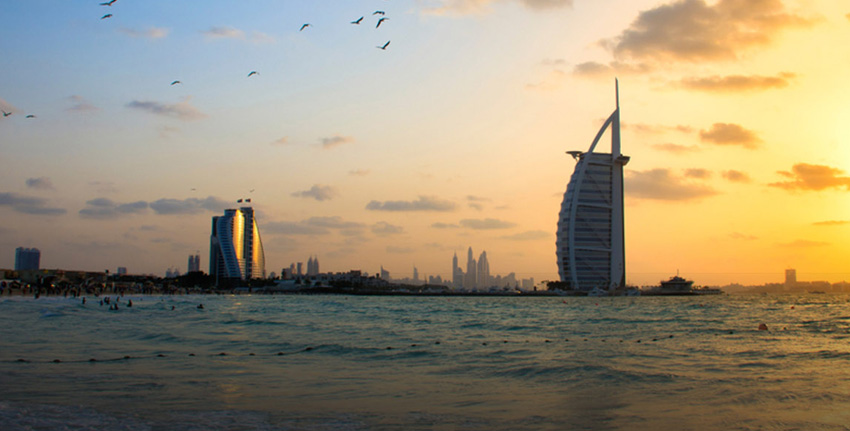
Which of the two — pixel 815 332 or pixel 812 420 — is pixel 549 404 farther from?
pixel 815 332

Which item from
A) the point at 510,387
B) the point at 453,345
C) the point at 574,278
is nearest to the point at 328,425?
the point at 510,387

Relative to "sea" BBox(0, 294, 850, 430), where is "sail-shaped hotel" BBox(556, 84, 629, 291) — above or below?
above

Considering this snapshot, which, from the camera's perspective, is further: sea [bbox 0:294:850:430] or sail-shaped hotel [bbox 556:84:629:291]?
sail-shaped hotel [bbox 556:84:629:291]

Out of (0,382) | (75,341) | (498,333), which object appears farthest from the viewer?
(498,333)

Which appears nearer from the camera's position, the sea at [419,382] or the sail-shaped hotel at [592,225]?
the sea at [419,382]

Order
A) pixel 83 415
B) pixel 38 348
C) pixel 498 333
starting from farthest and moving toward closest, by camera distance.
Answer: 1. pixel 498 333
2. pixel 38 348
3. pixel 83 415

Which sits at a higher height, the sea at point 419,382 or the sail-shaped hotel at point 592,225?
the sail-shaped hotel at point 592,225

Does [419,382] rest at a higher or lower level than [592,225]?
lower

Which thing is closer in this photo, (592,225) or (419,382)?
(419,382)
